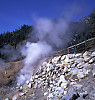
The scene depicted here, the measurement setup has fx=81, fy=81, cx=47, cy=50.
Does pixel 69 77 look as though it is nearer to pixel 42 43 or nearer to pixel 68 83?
pixel 68 83

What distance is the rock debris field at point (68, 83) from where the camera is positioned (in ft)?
10.3

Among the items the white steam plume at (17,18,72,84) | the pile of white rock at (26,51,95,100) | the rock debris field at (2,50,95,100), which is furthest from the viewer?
the white steam plume at (17,18,72,84)

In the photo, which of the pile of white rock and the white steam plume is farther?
the white steam plume

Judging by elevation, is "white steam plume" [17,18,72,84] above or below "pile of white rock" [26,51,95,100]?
above

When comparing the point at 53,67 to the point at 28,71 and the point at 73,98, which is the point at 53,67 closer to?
the point at 28,71

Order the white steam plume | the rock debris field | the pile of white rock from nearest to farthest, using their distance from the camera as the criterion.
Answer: the rock debris field → the pile of white rock → the white steam plume

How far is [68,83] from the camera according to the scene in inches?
168

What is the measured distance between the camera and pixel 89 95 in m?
2.68

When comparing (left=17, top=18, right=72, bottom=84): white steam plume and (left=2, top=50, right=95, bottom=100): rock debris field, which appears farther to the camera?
(left=17, top=18, right=72, bottom=84): white steam plume

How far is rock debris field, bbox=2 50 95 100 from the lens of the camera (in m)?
3.13

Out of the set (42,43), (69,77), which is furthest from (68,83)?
(42,43)

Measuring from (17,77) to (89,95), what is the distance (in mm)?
7579

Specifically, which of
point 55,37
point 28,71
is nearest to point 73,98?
point 28,71

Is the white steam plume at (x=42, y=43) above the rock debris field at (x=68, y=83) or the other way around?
above
